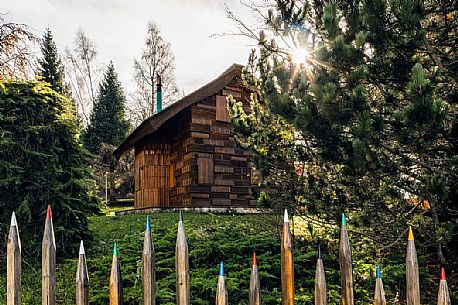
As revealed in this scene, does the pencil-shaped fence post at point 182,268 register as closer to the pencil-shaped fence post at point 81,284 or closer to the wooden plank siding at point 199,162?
the pencil-shaped fence post at point 81,284

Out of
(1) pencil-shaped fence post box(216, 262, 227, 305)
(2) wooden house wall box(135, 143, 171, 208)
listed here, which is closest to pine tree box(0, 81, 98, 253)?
(1) pencil-shaped fence post box(216, 262, 227, 305)

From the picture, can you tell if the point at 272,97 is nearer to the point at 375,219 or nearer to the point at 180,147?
the point at 375,219

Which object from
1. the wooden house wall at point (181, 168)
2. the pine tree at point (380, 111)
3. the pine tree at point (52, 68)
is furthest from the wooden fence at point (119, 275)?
the pine tree at point (52, 68)

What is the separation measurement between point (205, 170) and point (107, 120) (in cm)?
1731

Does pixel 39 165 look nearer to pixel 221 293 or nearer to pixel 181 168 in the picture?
pixel 221 293

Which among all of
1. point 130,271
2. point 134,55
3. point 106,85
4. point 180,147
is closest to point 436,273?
point 130,271

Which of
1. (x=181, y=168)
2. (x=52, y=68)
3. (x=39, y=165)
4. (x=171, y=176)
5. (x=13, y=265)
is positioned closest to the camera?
(x=13, y=265)

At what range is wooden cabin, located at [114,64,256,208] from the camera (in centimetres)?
1339

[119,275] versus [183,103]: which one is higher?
[183,103]

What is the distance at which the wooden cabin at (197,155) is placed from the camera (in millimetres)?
13391

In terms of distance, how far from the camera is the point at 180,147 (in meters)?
14.3

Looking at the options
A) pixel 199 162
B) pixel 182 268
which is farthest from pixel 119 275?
pixel 199 162

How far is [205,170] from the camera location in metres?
13.5

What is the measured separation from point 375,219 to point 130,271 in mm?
2935
